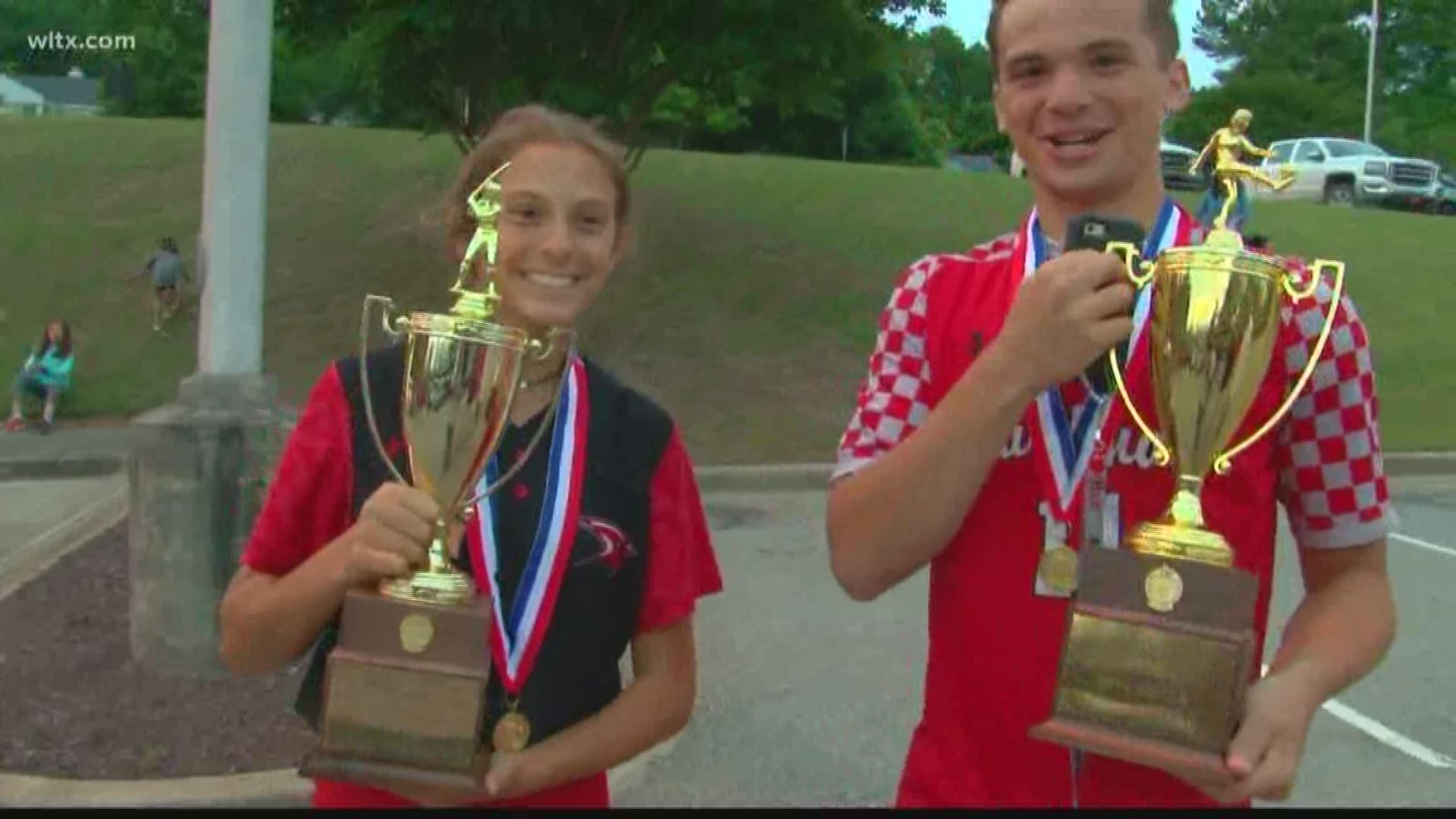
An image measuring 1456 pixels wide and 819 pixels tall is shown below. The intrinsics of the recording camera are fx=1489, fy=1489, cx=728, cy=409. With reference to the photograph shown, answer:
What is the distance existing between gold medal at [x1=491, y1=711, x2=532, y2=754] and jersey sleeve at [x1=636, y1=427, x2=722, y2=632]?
0.30 m

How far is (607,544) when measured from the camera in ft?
6.88

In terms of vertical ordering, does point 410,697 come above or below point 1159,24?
below

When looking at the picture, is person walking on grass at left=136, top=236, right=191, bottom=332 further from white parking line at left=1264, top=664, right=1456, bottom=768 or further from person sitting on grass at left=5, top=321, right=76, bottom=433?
white parking line at left=1264, top=664, right=1456, bottom=768

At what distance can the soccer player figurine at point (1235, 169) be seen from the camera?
6.01 feet

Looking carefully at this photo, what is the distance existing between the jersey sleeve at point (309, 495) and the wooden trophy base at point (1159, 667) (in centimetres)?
101

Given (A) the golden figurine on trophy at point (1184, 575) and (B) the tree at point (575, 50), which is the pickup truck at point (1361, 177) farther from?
(A) the golden figurine on trophy at point (1184, 575)

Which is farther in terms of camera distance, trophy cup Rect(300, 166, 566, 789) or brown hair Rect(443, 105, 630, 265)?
brown hair Rect(443, 105, 630, 265)

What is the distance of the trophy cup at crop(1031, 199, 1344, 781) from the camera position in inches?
62.0

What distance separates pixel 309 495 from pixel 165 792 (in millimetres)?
3142

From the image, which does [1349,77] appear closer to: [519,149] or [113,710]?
[113,710]

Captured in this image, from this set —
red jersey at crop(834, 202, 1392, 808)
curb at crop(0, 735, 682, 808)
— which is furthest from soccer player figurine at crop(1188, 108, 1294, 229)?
curb at crop(0, 735, 682, 808)

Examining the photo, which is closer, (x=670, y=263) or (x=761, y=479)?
(x=761, y=479)

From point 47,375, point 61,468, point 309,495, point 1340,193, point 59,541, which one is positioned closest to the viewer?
point 309,495

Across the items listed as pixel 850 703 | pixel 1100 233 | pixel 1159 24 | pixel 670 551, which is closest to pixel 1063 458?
pixel 1100 233
